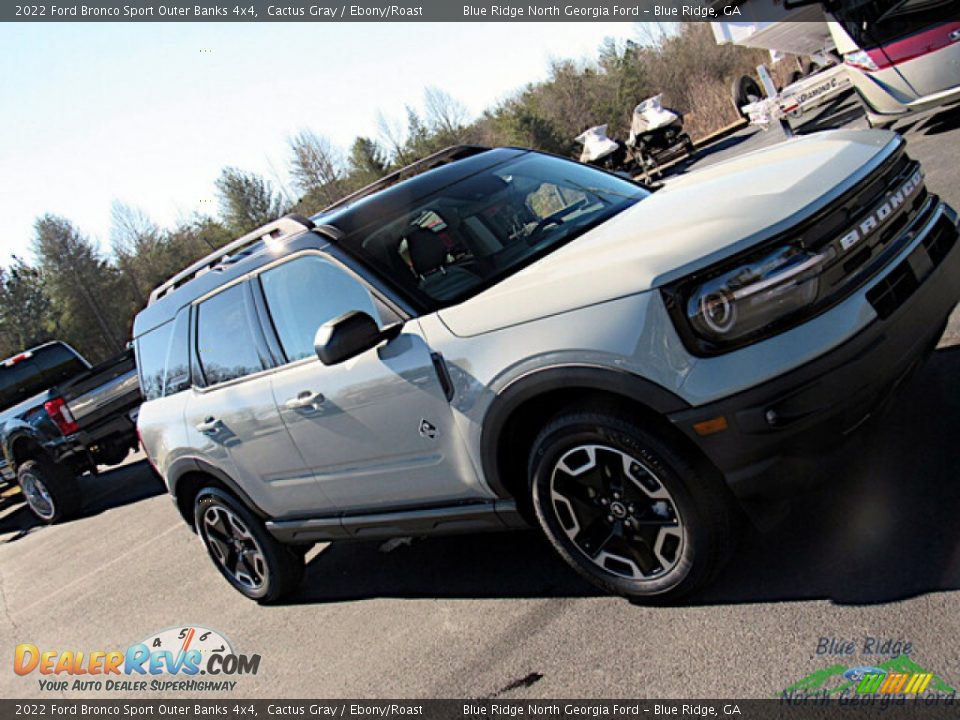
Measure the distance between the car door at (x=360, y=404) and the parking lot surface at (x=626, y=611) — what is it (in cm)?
67

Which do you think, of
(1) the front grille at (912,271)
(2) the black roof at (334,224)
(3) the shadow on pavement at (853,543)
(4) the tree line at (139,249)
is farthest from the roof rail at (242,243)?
Answer: (4) the tree line at (139,249)

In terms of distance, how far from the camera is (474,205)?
427cm

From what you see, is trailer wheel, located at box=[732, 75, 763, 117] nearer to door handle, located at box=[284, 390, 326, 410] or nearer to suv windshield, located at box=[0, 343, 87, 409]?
suv windshield, located at box=[0, 343, 87, 409]

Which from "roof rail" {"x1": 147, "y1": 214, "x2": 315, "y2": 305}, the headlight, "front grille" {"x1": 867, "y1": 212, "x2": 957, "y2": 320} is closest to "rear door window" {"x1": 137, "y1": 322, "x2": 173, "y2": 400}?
"roof rail" {"x1": 147, "y1": 214, "x2": 315, "y2": 305}

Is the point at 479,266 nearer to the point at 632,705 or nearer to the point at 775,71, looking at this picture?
the point at 632,705

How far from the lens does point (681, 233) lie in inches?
122

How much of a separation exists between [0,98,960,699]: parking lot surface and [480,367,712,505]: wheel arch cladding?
1.98 ft


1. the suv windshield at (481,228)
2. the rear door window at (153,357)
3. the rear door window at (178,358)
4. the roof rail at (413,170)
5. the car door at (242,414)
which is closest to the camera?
the suv windshield at (481,228)

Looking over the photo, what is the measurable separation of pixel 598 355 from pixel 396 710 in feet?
5.86

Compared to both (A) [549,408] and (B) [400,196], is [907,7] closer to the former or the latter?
(B) [400,196]

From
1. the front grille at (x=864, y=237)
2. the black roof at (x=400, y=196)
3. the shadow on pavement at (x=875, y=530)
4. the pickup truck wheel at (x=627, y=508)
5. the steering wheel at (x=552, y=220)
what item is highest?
the black roof at (x=400, y=196)

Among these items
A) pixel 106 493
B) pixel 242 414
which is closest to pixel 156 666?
pixel 242 414

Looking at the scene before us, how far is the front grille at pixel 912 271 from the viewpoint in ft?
9.67

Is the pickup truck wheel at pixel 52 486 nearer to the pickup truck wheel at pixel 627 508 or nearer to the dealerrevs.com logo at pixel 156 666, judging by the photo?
the dealerrevs.com logo at pixel 156 666
